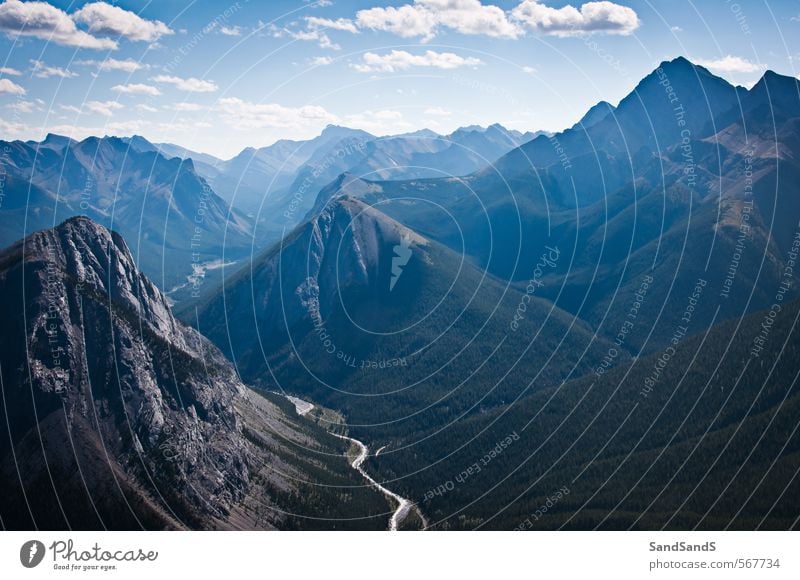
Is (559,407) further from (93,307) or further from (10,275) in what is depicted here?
(10,275)

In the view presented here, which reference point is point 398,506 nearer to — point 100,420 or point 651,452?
point 651,452

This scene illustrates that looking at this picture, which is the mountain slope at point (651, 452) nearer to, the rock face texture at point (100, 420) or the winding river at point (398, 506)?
the winding river at point (398, 506)

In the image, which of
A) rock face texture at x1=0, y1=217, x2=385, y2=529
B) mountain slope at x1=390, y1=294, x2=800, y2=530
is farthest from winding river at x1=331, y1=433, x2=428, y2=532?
rock face texture at x1=0, y1=217, x2=385, y2=529

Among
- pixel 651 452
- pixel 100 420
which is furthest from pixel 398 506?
pixel 100 420

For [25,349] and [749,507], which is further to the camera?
[25,349]

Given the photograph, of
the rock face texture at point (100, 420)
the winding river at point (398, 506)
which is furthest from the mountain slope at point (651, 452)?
the rock face texture at point (100, 420)

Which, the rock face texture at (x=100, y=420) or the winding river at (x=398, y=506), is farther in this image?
the winding river at (x=398, y=506)

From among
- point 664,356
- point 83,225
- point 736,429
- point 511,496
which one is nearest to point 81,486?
point 83,225

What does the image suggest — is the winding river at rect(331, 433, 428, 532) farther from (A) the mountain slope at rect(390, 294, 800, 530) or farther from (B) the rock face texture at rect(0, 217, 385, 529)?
(B) the rock face texture at rect(0, 217, 385, 529)
